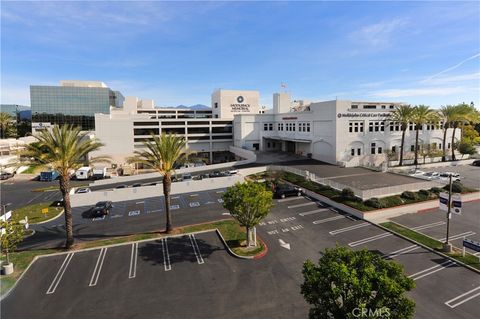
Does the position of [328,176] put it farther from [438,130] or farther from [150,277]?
[438,130]

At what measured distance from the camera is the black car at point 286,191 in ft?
121

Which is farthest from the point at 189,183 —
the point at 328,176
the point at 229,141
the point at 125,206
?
the point at 229,141

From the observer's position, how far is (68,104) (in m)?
95.1

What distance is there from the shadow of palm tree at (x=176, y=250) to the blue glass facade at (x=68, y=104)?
8721 centimetres

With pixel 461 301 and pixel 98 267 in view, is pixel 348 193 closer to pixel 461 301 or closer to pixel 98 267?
pixel 461 301

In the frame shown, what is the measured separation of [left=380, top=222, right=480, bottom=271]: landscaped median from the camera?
2033cm

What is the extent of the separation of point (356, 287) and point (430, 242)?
17743 mm

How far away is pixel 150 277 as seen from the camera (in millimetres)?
19250

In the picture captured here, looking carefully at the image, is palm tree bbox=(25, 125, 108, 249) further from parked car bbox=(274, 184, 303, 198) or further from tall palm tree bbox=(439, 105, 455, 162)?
tall palm tree bbox=(439, 105, 455, 162)

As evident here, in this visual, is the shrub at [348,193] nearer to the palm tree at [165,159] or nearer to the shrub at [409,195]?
the shrub at [409,195]

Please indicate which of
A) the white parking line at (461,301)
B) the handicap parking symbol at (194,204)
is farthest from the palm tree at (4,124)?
the white parking line at (461,301)

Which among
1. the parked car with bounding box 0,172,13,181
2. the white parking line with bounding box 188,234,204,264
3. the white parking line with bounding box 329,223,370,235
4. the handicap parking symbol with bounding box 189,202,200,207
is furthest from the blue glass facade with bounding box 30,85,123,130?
the white parking line with bounding box 329,223,370,235

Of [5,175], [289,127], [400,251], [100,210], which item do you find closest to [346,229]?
[400,251]

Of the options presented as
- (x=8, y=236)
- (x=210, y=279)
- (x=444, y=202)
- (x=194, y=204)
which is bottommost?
(x=210, y=279)
